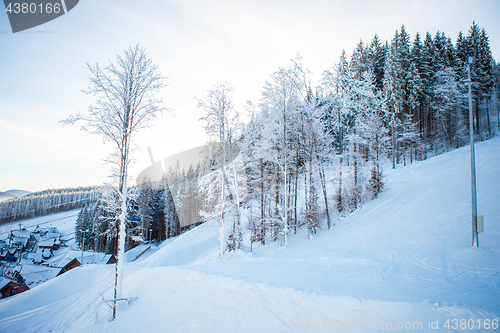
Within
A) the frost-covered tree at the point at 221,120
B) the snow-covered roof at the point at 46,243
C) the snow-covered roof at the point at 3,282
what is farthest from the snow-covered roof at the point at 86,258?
the frost-covered tree at the point at 221,120

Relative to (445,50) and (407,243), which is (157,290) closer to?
(407,243)

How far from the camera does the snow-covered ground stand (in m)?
4.49

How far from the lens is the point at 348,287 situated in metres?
5.98

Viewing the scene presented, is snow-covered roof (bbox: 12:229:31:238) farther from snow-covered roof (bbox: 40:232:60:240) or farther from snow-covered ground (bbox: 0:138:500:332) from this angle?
snow-covered ground (bbox: 0:138:500:332)

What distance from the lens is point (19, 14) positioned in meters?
7.29

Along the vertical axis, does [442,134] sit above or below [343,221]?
above

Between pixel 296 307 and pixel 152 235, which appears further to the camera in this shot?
pixel 152 235

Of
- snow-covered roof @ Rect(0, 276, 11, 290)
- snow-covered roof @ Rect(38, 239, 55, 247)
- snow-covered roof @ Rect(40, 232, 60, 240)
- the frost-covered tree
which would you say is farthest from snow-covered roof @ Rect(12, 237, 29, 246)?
the frost-covered tree

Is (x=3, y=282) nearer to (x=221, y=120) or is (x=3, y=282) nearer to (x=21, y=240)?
(x=21, y=240)

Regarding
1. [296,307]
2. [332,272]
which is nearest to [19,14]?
[296,307]

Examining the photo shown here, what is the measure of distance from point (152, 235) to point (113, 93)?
152 ft

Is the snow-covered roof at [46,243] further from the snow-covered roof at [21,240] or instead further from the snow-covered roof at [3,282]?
the snow-covered roof at [3,282]

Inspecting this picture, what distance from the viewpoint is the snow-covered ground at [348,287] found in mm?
4488

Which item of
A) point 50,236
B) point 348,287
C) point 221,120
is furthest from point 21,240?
point 348,287
